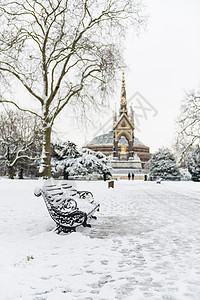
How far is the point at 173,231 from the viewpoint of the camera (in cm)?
605

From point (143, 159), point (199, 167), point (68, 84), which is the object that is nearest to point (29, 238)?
point (68, 84)

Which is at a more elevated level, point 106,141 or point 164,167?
point 106,141

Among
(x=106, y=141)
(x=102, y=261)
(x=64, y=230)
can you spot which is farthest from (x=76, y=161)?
(x=106, y=141)

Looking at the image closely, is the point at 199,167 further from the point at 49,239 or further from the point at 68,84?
the point at 49,239

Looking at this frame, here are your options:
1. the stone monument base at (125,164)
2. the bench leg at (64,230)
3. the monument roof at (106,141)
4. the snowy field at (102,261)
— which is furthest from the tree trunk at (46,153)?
the monument roof at (106,141)

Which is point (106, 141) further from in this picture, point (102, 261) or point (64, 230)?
point (102, 261)

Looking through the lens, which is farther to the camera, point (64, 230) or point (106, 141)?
point (106, 141)

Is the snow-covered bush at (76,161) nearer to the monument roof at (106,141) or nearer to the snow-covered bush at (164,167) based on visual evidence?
the snow-covered bush at (164,167)

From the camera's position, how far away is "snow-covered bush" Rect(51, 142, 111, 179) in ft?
101

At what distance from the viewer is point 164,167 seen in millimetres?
45562

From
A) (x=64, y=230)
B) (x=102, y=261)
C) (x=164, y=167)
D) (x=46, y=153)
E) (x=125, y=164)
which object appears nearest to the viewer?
(x=102, y=261)

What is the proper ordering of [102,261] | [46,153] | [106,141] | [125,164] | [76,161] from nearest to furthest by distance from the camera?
[102,261] → [46,153] → [76,161] → [125,164] → [106,141]

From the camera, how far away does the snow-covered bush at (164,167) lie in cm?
4544

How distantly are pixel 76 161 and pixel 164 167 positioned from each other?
1980 centimetres
